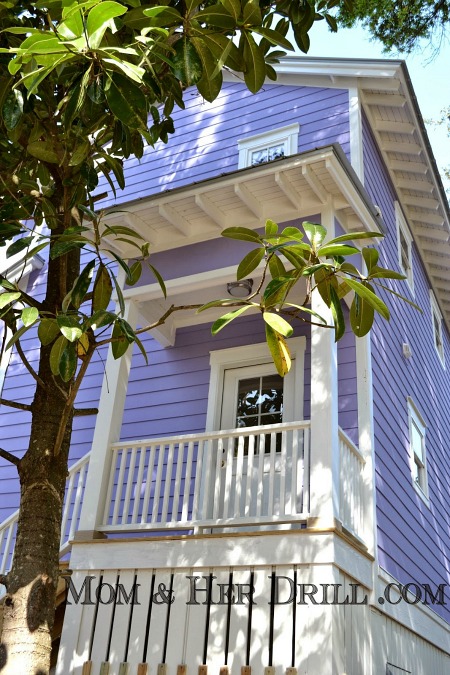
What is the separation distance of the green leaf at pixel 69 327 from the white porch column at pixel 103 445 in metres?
3.41

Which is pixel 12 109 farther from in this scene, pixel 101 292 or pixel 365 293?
pixel 365 293

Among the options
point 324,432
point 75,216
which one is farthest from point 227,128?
point 75,216

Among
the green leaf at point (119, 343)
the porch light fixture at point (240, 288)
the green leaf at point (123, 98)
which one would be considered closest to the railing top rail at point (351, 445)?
the porch light fixture at point (240, 288)

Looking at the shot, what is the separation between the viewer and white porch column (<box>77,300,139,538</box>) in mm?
5695

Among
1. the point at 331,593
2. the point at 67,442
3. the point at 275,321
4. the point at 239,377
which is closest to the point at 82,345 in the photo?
the point at 67,442

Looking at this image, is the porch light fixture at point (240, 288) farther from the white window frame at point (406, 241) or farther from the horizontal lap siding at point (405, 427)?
the white window frame at point (406, 241)

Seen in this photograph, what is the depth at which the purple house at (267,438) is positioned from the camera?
4844 mm

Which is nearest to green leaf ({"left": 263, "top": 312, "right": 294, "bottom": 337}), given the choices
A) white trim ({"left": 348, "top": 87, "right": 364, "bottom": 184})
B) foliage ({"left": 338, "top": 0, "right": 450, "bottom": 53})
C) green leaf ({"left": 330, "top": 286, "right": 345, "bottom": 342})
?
green leaf ({"left": 330, "top": 286, "right": 345, "bottom": 342})

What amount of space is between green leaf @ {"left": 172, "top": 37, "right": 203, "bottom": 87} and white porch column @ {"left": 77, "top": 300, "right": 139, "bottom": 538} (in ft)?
11.8

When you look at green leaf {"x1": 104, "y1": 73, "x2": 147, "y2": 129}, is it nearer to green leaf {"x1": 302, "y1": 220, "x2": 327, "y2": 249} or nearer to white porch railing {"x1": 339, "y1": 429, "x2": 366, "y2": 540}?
green leaf {"x1": 302, "y1": 220, "x2": 327, "y2": 249}

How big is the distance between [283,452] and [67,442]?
2993 mm

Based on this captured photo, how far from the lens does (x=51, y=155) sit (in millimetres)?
2834

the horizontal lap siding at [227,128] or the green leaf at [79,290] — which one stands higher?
the horizontal lap siding at [227,128]

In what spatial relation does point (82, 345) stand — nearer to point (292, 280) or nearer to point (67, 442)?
point (67, 442)
